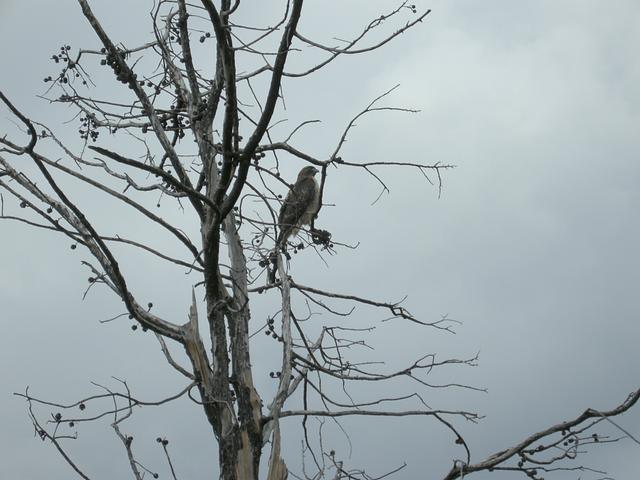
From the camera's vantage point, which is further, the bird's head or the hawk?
the bird's head

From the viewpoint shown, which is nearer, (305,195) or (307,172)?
(305,195)

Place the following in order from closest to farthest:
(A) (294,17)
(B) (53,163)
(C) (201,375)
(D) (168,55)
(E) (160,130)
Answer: (A) (294,17) → (B) (53,163) → (C) (201,375) → (E) (160,130) → (D) (168,55)

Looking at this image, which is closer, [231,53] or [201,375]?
[231,53]

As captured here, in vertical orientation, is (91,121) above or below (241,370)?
above

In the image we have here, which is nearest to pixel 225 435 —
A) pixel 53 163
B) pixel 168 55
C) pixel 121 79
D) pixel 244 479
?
pixel 244 479

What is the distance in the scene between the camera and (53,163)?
5746 millimetres

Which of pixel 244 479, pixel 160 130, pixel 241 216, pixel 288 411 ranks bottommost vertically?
pixel 244 479

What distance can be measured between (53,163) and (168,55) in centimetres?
168

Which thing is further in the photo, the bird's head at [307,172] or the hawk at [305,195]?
the bird's head at [307,172]

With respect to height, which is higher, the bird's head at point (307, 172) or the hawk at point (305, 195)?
the bird's head at point (307, 172)

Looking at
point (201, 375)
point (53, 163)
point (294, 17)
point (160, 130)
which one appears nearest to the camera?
point (294, 17)

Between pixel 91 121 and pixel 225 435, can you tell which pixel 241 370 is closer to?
pixel 225 435

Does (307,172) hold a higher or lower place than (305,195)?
higher

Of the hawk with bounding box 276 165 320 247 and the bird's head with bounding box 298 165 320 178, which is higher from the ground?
the bird's head with bounding box 298 165 320 178
